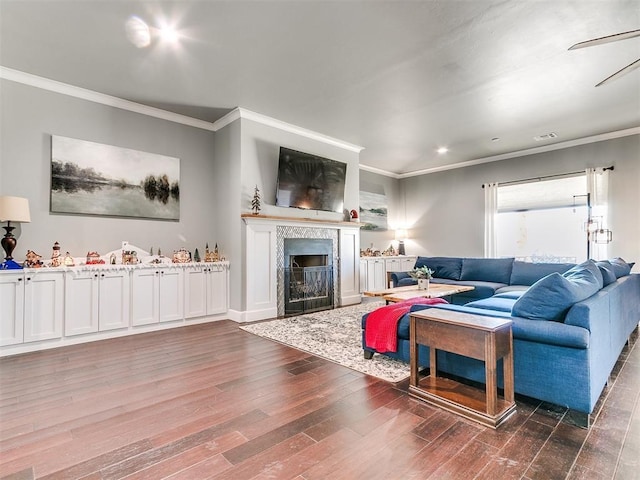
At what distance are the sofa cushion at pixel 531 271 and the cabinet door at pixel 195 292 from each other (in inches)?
189

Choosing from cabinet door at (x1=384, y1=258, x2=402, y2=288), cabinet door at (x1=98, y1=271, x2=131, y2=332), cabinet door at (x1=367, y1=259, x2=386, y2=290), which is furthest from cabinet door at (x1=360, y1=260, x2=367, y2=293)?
cabinet door at (x1=98, y1=271, x2=131, y2=332)

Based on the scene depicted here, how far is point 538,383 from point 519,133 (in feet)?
15.7

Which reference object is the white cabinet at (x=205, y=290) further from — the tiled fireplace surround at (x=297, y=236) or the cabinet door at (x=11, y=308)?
the cabinet door at (x=11, y=308)

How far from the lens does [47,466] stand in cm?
165

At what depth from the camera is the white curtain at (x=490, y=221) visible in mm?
6957

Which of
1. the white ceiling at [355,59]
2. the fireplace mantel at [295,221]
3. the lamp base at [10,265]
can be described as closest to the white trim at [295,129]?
the white ceiling at [355,59]

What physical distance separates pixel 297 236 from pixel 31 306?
3379 millimetres

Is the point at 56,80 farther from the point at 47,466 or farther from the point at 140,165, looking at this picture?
the point at 47,466

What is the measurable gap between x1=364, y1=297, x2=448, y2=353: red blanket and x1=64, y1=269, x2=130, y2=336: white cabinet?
2967 millimetres

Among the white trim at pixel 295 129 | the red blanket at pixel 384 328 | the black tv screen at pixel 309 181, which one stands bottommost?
the red blanket at pixel 384 328

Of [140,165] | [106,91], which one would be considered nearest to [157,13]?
[106,91]

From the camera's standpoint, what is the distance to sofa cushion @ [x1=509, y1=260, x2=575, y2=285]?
504 centimetres

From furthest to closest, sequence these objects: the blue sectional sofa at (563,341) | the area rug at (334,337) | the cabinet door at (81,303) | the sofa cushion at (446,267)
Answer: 1. the sofa cushion at (446,267)
2. the cabinet door at (81,303)
3. the area rug at (334,337)
4. the blue sectional sofa at (563,341)

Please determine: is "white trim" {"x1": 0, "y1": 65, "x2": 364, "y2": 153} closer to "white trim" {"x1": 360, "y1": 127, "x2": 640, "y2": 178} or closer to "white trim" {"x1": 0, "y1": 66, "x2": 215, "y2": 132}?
"white trim" {"x1": 0, "y1": 66, "x2": 215, "y2": 132}
